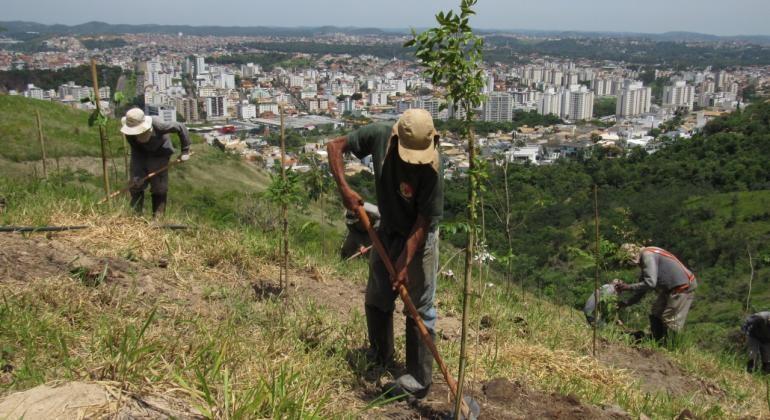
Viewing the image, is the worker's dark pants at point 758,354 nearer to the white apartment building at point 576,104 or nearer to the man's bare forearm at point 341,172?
the man's bare forearm at point 341,172

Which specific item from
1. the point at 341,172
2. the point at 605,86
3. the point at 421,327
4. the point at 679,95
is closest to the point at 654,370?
the point at 421,327

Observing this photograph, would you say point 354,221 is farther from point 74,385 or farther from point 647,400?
point 74,385

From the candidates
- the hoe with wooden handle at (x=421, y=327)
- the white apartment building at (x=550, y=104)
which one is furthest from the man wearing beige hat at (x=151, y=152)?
the white apartment building at (x=550, y=104)

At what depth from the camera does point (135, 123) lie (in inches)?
226

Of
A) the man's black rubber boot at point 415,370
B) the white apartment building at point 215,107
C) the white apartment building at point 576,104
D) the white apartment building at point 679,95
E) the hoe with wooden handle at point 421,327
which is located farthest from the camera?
the white apartment building at point 679,95

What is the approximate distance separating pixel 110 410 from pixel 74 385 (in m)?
0.20

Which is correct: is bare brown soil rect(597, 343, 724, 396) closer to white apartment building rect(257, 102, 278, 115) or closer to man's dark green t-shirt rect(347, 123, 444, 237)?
man's dark green t-shirt rect(347, 123, 444, 237)

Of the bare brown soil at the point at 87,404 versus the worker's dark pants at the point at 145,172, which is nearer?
the bare brown soil at the point at 87,404

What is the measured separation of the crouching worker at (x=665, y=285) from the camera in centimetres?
580

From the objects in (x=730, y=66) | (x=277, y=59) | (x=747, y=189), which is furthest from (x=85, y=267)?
(x=730, y=66)

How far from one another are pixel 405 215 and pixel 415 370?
2.52 ft

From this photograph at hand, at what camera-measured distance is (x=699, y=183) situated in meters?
44.0

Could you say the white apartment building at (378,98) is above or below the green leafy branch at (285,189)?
below

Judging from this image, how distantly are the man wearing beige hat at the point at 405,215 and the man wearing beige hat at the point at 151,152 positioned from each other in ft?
10.0
